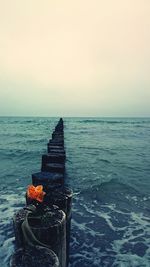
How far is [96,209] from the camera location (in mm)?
8273

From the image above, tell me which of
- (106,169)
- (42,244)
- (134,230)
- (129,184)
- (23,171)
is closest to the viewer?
(42,244)

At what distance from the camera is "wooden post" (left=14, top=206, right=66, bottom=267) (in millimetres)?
3453

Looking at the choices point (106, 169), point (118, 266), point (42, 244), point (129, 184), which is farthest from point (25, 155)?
point (42, 244)

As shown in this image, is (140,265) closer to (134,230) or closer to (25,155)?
(134,230)

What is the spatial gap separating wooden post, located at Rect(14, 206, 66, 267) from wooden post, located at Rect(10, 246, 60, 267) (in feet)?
0.55

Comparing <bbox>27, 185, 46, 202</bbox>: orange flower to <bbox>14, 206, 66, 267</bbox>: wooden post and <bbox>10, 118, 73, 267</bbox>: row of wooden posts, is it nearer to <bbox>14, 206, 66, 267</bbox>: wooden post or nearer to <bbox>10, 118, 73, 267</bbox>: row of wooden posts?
<bbox>10, 118, 73, 267</bbox>: row of wooden posts

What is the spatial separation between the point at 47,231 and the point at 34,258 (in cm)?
41

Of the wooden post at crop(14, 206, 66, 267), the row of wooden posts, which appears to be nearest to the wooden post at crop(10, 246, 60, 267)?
the row of wooden posts

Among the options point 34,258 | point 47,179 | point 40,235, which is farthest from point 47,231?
point 47,179

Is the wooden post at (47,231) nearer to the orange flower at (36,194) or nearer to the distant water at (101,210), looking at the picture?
the orange flower at (36,194)

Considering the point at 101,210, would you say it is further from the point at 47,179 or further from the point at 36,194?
the point at 36,194

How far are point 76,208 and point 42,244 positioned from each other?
5.01 m

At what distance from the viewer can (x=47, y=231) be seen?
136 inches

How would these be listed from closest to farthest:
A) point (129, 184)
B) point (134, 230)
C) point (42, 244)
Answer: point (42, 244)
point (134, 230)
point (129, 184)
